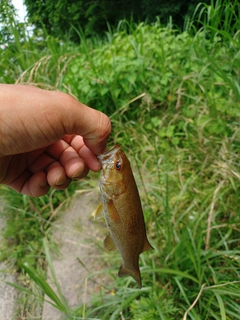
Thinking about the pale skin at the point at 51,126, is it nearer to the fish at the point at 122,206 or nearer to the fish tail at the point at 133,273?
the fish at the point at 122,206

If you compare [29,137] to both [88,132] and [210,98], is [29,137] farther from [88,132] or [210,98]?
[210,98]

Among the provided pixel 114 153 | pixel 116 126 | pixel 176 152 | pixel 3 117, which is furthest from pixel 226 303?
pixel 116 126

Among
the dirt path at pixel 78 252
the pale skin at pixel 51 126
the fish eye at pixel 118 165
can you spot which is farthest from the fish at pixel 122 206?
the dirt path at pixel 78 252

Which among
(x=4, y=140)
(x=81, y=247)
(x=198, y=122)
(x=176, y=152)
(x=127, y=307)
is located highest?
(x=4, y=140)

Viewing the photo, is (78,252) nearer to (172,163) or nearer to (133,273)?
(172,163)

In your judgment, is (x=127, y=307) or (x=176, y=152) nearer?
(x=127, y=307)

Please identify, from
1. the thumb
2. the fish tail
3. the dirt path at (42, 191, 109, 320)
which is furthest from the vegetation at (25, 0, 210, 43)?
the fish tail

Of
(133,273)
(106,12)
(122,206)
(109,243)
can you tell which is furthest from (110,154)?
(106,12)
